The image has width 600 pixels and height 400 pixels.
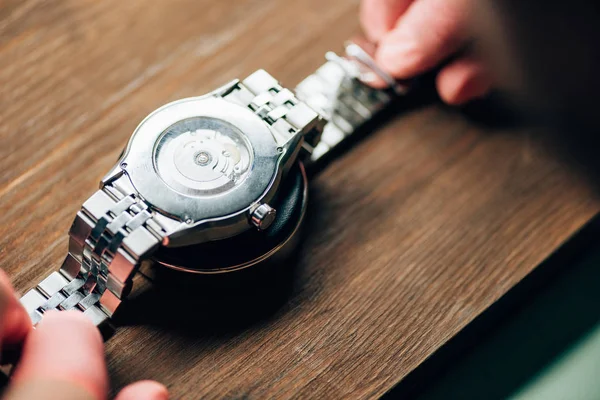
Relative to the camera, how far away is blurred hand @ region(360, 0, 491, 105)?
606 mm

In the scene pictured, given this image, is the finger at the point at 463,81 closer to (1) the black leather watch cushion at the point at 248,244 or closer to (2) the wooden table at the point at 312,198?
(2) the wooden table at the point at 312,198

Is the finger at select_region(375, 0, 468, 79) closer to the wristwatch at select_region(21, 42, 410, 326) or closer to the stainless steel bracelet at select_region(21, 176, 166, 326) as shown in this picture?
the wristwatch at select_region(21, 42, 410, 326)

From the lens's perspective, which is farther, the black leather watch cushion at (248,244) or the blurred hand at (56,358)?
the black leather watch cushion at (248,244)

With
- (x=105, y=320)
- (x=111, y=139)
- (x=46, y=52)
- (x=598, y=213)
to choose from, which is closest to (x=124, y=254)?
(x=105, y=320)

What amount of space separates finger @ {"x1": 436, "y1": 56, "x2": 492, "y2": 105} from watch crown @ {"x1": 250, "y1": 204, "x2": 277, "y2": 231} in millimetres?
259

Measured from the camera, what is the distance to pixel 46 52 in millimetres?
676

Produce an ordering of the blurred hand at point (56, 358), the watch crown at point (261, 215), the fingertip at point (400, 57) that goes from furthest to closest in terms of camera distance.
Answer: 1. the fingertip at point (400, 57)
2. the watch crown at point (261, 215)
3. the blurred hand at point (56, 358)

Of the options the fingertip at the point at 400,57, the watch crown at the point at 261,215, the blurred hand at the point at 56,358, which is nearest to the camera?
the blurred hand at the point at 56,358

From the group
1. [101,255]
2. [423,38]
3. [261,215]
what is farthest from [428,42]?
[101,255]

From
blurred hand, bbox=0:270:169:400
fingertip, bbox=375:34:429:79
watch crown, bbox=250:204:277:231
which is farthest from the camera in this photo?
fingertip, bbox=375:34:429:79

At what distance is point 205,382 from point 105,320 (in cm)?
10

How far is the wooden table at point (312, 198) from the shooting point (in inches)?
21.8

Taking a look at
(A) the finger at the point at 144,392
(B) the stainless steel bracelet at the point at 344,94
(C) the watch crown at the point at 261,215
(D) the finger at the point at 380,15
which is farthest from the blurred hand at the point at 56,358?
(D) the finger at the point at 380,15

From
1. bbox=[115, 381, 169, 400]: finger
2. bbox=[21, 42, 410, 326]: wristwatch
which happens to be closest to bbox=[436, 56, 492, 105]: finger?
bbox=[21, 42, 410, 326]: wristwatch
